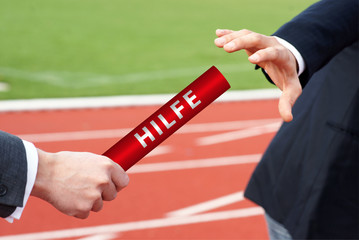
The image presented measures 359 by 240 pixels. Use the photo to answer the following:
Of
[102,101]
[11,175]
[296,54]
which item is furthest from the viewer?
[102,101]

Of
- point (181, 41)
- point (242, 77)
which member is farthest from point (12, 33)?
point (242, 77)

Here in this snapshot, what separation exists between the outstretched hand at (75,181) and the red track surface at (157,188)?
2887 mm

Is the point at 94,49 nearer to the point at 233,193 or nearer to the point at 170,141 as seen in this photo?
the point at 170,141

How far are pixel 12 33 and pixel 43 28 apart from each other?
113 centimetres

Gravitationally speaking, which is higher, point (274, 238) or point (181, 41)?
point (274, 238)

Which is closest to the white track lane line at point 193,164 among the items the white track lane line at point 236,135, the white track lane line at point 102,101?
the white track lane line at point 236,135

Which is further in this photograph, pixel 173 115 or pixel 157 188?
pixel 157 188

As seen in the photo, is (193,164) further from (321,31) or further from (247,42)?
(247,42)

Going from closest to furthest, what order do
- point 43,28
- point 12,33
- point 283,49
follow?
point 283,49
point 12,33
point 43,28

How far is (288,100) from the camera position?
4.82 ft

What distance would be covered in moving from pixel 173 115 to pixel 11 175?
1.33 ft

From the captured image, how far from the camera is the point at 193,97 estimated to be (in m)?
1.41

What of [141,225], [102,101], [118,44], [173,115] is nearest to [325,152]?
[173,115]

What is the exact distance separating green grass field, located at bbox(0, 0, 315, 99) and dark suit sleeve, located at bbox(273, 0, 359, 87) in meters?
7.08
